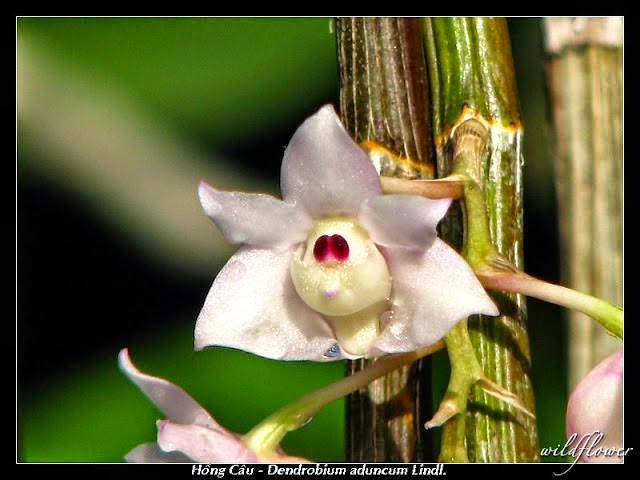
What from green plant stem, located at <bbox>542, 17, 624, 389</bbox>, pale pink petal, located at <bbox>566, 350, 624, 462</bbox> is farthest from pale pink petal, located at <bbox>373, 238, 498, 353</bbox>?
green plant stem, located at <bbox>542, 17, 624, 389</bbox>

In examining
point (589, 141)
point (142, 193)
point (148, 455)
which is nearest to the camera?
point (148, 455)

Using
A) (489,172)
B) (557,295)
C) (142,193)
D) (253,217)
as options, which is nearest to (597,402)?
(557,295)

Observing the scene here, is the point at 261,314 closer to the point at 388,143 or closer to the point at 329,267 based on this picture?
the point at 329,267

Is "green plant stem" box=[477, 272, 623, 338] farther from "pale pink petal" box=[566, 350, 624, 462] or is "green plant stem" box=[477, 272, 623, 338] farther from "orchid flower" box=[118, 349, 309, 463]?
"orchid flower" box=[118, 349, 309, 463]

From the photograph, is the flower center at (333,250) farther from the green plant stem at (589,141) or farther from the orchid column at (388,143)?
the green plant stem at (589,141)

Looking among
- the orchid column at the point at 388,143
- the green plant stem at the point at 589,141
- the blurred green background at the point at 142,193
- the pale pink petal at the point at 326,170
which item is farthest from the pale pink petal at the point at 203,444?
the blurred green background at the point at 142,193

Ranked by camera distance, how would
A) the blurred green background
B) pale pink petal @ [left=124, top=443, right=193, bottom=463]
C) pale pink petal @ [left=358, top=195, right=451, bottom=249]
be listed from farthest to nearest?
1. the blurred green background
2. pale pink petal @ [left=124, top=443, right=193, bottom=463]
3. pale pink petal @ [left=358, top=195, right=451, bottom=249]

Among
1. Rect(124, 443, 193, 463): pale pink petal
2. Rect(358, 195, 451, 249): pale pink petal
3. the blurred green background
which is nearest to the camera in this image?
Rect(358, 195, 451, 249): pale pink petal
